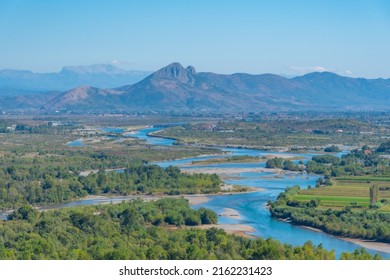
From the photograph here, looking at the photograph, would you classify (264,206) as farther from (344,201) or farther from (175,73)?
(175,73)

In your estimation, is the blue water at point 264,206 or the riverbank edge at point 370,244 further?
the blue water at point 264,206

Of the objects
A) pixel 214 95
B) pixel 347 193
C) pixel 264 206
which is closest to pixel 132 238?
pixel 264 206

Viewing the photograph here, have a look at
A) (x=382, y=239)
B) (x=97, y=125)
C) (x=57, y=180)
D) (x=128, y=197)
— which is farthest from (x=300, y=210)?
(x=97, y=125)

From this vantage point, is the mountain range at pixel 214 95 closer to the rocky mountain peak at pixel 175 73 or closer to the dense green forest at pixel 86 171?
the rocky mountain peak at pixel 175 73

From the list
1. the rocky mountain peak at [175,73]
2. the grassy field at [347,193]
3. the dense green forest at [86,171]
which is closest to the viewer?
the grassy field at [347,193]

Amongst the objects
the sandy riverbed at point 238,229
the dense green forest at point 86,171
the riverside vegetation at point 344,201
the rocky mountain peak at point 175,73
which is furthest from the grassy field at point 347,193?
the rocky mountain peak at point 175,73

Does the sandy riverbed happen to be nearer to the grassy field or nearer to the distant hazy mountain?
the grassy field

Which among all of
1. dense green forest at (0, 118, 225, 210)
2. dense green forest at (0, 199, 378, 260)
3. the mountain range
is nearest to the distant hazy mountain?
the mountain range
